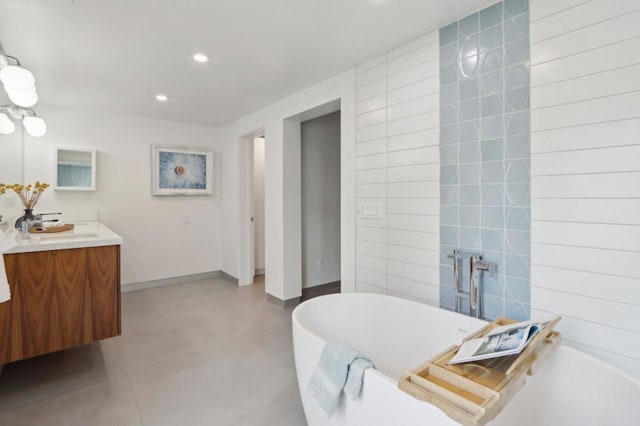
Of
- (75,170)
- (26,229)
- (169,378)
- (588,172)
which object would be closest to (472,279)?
(588,172)

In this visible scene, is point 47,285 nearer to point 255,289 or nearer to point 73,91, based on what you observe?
point 73,91

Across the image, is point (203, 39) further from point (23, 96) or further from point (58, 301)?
point (58, 301)

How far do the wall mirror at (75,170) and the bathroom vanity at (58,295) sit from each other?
1854mm

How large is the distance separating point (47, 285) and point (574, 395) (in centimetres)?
285

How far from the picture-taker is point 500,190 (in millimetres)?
1797

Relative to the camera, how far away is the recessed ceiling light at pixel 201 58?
2.41 meters

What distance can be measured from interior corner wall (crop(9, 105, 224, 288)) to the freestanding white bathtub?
3.23m

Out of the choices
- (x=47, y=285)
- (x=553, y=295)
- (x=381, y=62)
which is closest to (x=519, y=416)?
(x=553, y=295)

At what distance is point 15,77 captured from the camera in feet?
5.67

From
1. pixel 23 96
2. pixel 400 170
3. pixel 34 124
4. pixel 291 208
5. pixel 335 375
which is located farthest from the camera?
pixel 291 208

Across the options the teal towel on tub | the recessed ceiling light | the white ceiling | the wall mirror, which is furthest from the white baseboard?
the teal towel on tub

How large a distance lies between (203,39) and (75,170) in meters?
2.74

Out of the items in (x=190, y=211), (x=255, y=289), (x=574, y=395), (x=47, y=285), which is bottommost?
(x=255, y=289)

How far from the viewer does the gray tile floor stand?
5.96 feet
